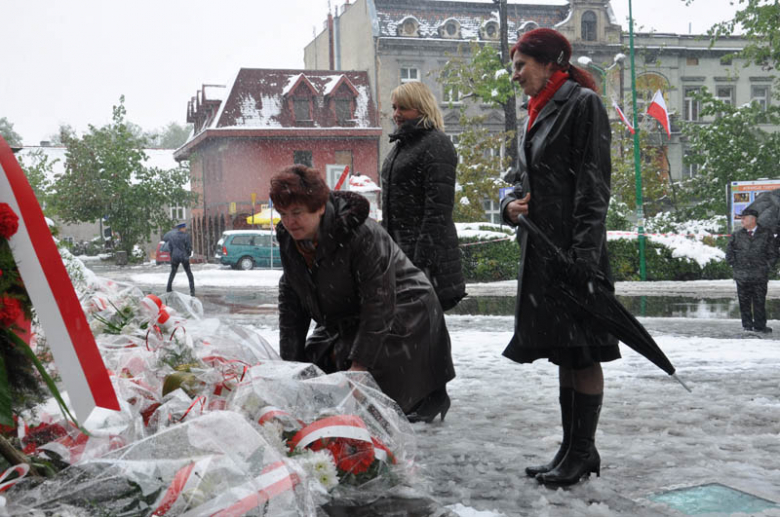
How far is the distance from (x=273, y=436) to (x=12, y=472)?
0.85 metres

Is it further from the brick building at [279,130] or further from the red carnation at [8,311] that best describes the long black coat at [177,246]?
the brick building at [279,130]

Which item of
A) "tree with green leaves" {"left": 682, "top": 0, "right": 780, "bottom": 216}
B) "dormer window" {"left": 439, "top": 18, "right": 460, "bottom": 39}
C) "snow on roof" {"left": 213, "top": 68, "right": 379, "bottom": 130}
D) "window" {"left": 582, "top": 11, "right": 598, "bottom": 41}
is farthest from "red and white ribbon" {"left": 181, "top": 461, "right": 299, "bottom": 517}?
"window" {"left": 582, "top": 11, "right": 598, "bottom": 41}

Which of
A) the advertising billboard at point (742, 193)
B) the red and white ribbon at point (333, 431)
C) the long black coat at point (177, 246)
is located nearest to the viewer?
the red and white ribbon at point (333, 431)

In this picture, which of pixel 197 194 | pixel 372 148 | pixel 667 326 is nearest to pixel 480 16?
pixel 372 148

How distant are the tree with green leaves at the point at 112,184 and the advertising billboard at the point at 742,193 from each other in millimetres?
29944

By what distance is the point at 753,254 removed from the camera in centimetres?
1032

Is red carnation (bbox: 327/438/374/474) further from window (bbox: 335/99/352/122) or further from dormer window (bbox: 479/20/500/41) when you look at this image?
dormer window (bbox: 479/20/500/41)

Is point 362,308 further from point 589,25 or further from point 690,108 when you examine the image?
point 690,108

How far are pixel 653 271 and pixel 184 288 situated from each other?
38.1ft

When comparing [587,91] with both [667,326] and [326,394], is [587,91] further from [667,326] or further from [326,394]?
[667,326]

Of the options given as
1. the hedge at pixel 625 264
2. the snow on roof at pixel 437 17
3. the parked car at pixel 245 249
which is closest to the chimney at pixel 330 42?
the snow on roof at pixel 437 17

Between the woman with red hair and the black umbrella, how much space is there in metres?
0.03

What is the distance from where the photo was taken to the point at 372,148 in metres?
43.8

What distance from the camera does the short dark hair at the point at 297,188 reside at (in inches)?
138
